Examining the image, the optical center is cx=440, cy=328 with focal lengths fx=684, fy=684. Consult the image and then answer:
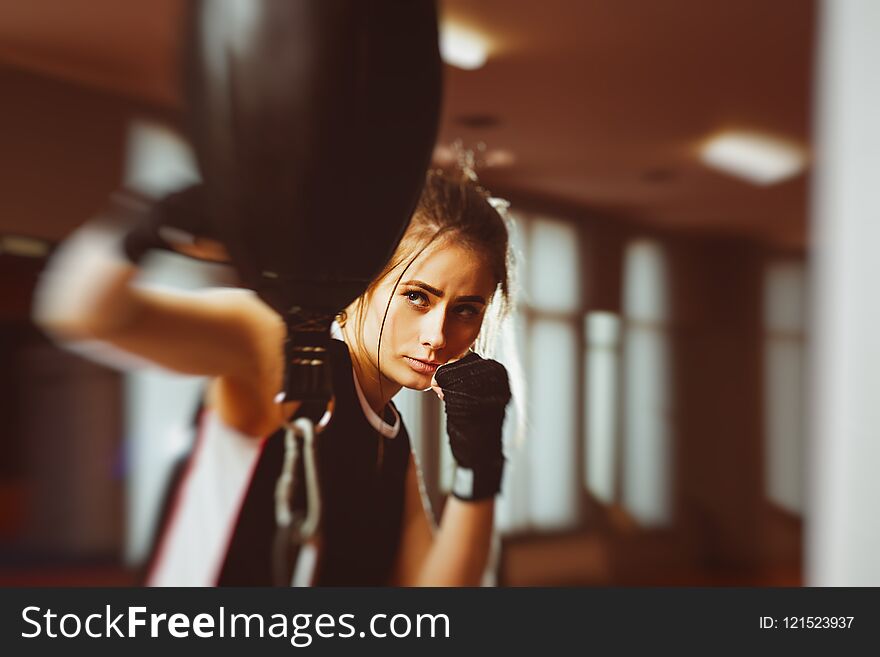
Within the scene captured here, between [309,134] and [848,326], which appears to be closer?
[309,134]

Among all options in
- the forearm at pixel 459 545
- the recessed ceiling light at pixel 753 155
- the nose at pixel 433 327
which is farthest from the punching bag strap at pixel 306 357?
the recessed ceiling light at pixel 753 155

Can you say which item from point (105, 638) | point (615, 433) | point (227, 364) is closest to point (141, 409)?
point (227, 364)

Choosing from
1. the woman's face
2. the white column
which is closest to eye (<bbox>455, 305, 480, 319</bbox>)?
the woman's face

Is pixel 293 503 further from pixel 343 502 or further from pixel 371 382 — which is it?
pixel 371 382

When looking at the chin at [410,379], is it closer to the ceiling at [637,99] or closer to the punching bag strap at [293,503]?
the punching bag strap at [293,503]

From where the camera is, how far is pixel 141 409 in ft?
2.62

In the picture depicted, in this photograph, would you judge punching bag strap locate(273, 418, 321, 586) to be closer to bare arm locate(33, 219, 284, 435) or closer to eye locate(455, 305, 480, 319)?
bare arm locate(33, 219, 284, 435)

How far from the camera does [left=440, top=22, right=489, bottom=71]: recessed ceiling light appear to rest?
0.81 m

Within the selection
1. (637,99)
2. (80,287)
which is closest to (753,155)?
(637,99)

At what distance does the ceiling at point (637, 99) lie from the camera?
831mm

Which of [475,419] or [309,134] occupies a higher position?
[309,134]

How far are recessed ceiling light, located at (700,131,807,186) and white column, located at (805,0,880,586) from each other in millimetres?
48

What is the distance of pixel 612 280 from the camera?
860 millimetres

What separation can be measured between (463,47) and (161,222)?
0.41 meters
